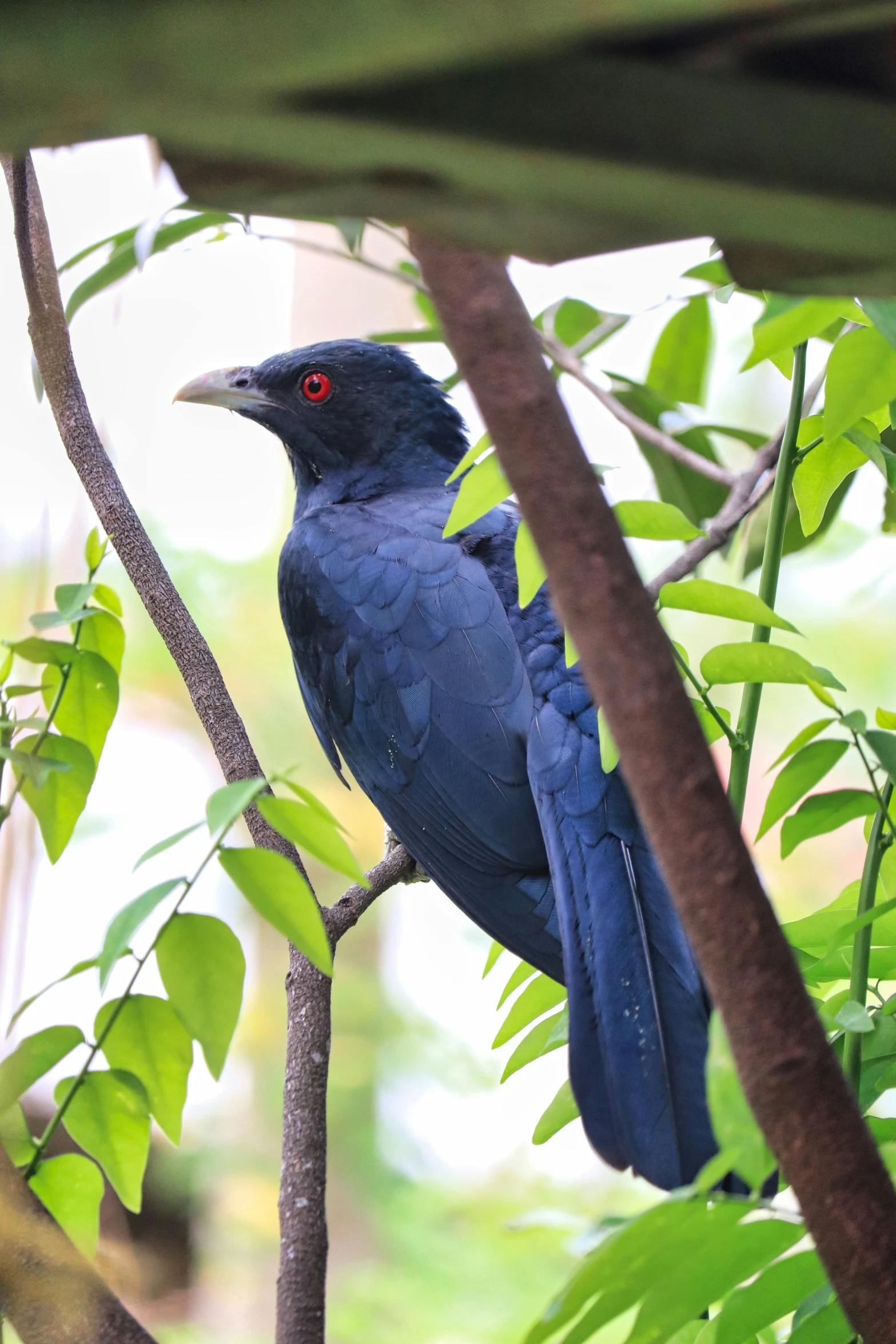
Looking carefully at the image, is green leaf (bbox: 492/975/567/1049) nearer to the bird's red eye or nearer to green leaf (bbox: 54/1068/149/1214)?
green leaf (bbox: 54/1068/149/1214)

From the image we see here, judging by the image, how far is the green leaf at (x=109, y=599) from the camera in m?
0.86

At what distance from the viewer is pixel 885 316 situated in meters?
0.49

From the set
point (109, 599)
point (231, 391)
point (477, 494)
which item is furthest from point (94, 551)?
point (231, 391)

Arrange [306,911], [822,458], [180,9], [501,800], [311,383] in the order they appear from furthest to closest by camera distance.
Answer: [311,383] → [501,800] → [822,458] → [306,911] → [180,9]

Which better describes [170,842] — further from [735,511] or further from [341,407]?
[341,407]

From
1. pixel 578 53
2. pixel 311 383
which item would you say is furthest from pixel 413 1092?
pixel 578 53

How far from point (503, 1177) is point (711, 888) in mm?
6207

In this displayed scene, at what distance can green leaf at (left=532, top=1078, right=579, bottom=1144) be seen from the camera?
2.52 feet

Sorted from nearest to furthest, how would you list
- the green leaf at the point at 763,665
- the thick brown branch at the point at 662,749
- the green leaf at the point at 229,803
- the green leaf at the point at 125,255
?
1. the thick brown branch at the point at 662,749
2. the green leaf at the point at 229,803
3. the green leaf at the point at 763,665
4. the green leaf at the point at 125,255

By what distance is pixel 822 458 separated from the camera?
0.78 m

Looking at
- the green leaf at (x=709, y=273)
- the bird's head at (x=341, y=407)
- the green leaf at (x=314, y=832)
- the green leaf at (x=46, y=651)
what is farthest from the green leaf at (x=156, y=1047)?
the bird's head at (x=341, y=407)

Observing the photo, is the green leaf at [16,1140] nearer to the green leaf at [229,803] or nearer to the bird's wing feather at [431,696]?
the green leaf at [229,803]

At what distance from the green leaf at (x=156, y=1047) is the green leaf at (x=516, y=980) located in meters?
0.34

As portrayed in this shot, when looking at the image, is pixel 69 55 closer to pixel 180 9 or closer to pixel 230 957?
pixel 180 9
